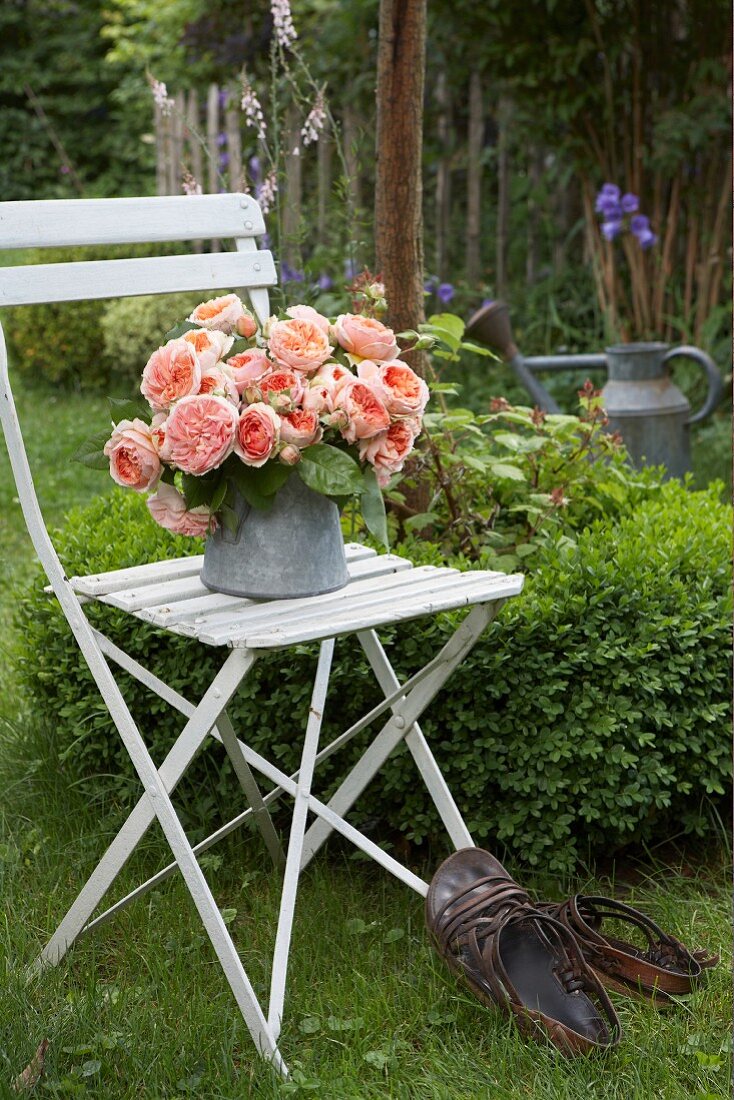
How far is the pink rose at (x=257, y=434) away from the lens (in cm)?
182

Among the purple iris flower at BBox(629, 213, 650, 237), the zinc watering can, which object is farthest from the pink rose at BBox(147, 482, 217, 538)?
the purple iris flower at BBox(629, 213, 650, 237)

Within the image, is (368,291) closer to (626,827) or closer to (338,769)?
(338,769)

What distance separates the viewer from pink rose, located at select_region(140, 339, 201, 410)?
1857 mm

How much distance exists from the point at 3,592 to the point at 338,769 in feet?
6.56

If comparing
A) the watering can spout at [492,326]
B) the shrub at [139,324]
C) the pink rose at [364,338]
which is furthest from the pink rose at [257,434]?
the shrub at [139,324]

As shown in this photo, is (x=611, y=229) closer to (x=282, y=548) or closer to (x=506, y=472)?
(x=506, y=472)

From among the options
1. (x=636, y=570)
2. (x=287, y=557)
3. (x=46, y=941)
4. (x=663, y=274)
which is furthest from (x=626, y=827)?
(x=663, y=274)

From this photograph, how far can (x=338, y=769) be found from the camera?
258cm

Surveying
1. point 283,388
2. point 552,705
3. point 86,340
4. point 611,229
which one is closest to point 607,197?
point 611,229

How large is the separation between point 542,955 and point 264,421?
3.45 ft

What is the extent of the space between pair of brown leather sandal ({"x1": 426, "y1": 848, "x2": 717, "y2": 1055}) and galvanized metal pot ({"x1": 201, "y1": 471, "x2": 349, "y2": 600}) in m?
0.59

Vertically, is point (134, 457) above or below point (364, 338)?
below

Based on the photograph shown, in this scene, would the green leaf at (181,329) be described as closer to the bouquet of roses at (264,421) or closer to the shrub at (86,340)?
the bouquet of roses at (264,421)

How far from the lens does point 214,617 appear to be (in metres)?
1.89
